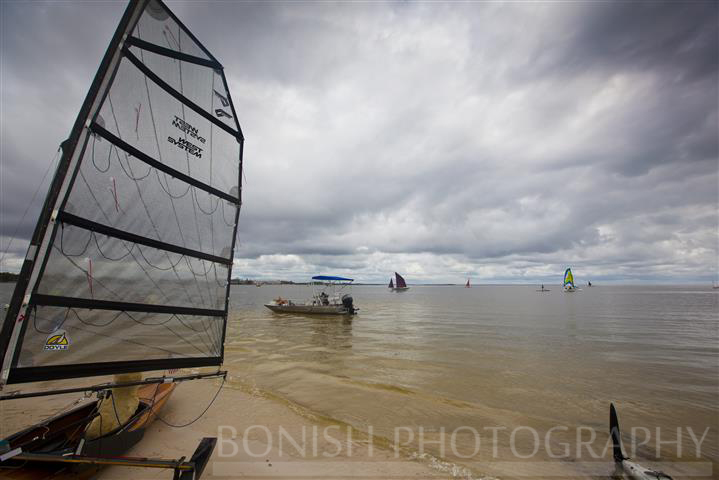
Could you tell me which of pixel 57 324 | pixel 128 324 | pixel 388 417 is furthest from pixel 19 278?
pixel 388 417

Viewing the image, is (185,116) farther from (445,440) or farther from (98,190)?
(445,440)

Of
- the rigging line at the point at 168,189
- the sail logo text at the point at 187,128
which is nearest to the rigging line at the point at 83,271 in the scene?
the rigging line at the point at 168,189

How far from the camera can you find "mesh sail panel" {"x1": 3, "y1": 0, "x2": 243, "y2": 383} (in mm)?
4023

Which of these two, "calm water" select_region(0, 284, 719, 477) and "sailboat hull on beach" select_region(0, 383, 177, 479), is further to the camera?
"calm water" select_region(0, 284, 719, 477)

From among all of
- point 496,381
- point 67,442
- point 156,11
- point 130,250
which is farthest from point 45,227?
point 496,381

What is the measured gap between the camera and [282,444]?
22.1 feet

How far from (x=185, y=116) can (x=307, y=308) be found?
96.7ft

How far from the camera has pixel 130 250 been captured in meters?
4.98

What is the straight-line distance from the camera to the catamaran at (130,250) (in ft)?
12.6

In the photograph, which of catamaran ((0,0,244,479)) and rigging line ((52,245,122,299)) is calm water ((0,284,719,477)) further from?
rigging line ((52,245,122,299))

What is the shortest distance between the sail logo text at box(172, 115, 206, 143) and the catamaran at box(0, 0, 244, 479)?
0.07 feet

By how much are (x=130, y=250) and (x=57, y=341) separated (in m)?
1.53

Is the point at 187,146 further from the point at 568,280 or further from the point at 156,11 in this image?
the point at 568,280

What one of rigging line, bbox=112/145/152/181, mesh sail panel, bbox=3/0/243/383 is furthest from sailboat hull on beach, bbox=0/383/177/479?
rigging line, bbox=112/145/152/181
